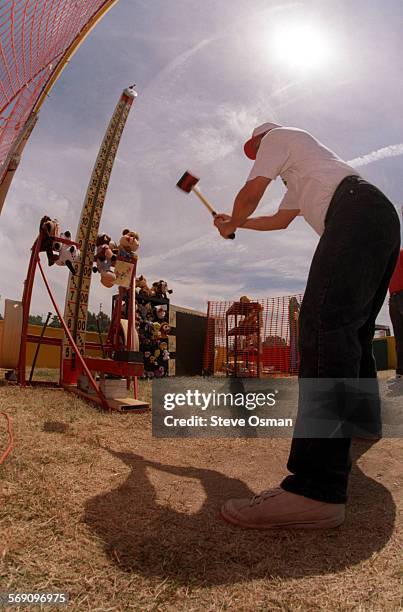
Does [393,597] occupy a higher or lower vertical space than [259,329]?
lower

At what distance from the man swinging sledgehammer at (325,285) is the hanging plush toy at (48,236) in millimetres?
2889

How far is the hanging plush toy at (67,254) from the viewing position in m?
4.13

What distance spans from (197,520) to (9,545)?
2.02 feet

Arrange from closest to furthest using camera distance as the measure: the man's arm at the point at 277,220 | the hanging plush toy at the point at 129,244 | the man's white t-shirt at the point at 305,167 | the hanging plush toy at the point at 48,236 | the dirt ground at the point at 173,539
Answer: the dirt ground at the point at 173,539 → the man's white t-shirt at the point at 305,167 → the man's arm at the point at 277,220 → the hanging plush toy at the point at 48,236 → the hanging plush toy at the point at 129,244

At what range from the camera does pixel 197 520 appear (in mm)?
1367

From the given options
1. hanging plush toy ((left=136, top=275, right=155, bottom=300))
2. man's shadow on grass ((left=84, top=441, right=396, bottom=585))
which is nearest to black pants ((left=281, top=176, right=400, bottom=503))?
man's shadow on grass ((left=84, top=441, right=396, bottom=585))

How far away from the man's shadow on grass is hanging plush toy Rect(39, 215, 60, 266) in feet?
10.1

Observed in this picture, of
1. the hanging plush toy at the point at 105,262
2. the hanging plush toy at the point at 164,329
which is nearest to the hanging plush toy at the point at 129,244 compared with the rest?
the hanging plush toy at the point at 105,262

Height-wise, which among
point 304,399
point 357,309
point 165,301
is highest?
point 165,301

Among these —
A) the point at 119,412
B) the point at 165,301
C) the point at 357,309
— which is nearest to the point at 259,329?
the point at 165,301

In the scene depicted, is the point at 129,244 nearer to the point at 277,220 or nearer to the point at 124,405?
the point at 124,405

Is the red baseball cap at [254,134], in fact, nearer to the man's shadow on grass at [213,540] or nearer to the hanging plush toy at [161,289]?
the man's shadow on grass at [213,540]

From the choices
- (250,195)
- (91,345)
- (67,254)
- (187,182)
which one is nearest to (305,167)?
(250,195)

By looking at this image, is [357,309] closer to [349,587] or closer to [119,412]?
[349,587]
